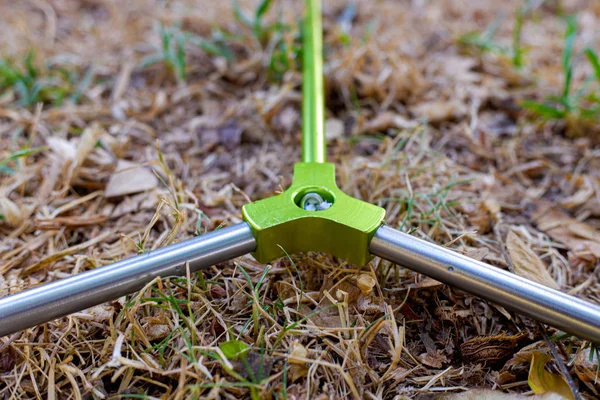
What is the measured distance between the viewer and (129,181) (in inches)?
46.3

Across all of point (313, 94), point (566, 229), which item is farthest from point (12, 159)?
point (566, 229)

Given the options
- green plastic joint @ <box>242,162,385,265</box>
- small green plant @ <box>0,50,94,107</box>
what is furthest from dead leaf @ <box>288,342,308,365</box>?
small green plant @ <box>0,50,94,107</box>

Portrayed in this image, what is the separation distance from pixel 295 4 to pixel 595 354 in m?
1.47

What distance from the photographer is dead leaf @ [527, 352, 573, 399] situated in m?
0.79

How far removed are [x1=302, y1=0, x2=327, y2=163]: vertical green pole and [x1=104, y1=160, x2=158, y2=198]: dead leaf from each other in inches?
14.3

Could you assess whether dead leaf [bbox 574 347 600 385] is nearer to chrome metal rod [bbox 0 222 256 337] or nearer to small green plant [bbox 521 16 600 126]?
chrome metal rod [bbox 0 222 256 337]

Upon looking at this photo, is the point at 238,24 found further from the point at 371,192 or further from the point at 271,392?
the point at 271,392

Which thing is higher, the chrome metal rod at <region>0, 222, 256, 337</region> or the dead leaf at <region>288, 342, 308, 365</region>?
the chrome metal rod at <region>0, 222, 256, 337</region>

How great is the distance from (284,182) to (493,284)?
55 cm

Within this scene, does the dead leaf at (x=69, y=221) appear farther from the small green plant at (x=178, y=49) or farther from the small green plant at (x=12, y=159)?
the small green plant at (x=178, y=49)

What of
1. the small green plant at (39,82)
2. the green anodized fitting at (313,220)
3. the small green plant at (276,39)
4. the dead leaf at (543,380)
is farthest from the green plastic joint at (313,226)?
the small green plant at (39,82)

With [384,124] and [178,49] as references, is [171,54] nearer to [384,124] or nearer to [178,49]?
[178,49]

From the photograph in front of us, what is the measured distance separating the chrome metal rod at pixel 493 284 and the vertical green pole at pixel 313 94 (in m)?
0.28

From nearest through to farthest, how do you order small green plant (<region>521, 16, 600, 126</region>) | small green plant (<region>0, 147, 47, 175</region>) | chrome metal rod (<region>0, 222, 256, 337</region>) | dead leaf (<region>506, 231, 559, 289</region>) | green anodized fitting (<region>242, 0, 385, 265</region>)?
chrome metal rod (<region>0, 222, 256, 337</region>), green anodized fitting (<region>242, 0, 385, 265</region>), dead leaf (<region>506, 231, 559, 289</region>), small green plant (<region>0, 147, 47, 175</region>), small green plant (<region>521, 16, 600, 126</region>)
